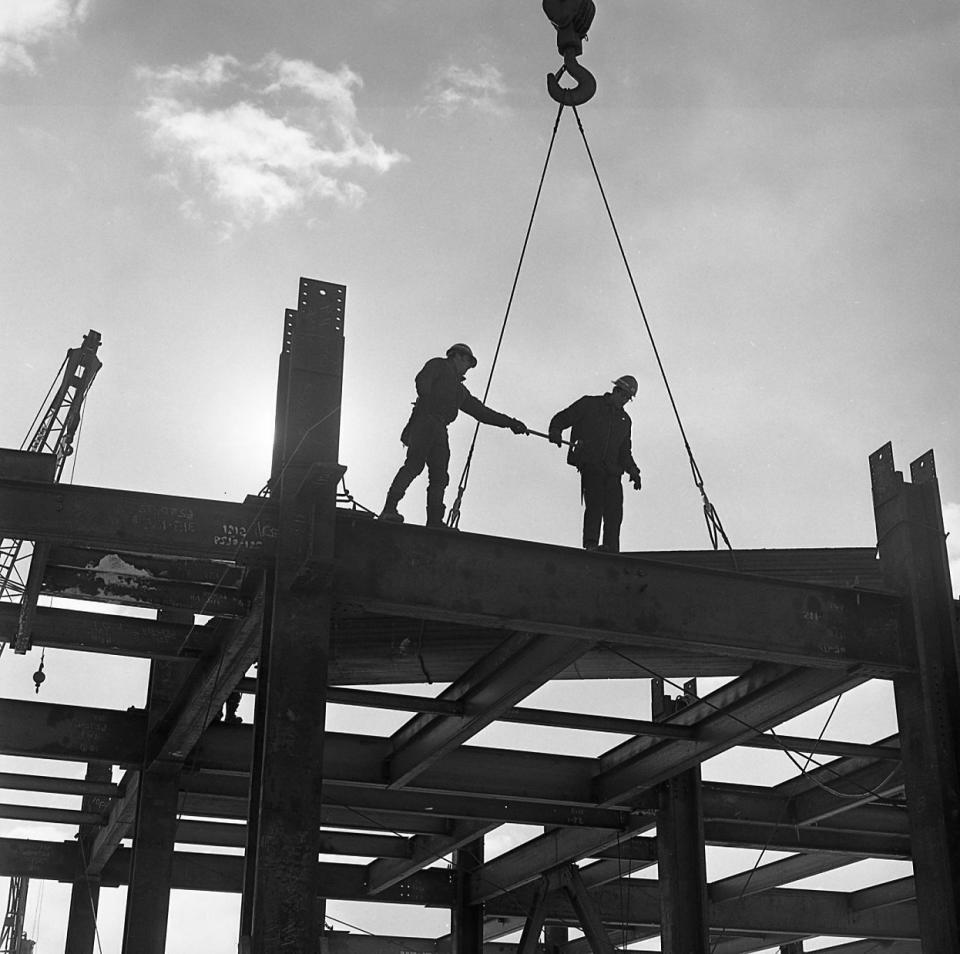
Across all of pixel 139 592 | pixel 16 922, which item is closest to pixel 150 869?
pixel 139 592

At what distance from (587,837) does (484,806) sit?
1962mm

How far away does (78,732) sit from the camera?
1609 centimetres

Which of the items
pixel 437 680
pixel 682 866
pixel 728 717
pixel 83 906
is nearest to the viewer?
pixel 728 717

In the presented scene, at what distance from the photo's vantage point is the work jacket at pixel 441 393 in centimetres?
1438

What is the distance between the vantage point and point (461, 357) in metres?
14.8

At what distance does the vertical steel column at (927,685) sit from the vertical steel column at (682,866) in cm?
424

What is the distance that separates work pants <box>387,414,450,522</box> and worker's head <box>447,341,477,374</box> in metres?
0.74

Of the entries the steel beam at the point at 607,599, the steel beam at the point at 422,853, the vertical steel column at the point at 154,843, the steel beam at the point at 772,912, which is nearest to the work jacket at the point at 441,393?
the steel beam at the point at 607,599

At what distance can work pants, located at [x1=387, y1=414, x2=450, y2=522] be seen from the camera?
46.0ft

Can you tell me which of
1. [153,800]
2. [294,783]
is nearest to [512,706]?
[294,783]

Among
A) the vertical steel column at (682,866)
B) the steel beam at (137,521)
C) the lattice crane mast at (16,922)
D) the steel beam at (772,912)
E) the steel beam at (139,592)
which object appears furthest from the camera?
the lattice crane mast at (16,922)

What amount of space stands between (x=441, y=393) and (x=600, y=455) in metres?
2.17

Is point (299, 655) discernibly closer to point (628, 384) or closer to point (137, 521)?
point (137, 521)

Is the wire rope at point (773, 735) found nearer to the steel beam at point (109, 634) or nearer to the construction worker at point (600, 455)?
the construction worker at point (600, 455)
